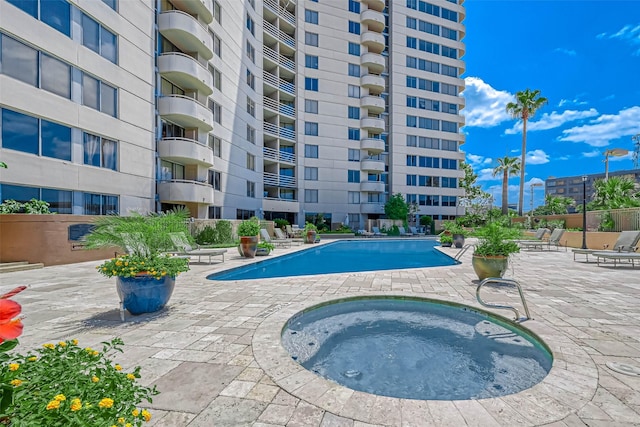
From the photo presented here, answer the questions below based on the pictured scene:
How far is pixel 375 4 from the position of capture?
34188 mm

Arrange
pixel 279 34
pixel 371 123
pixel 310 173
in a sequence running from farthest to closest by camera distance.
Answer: pixel 371 123, pixel 310 173, pixel 279 34

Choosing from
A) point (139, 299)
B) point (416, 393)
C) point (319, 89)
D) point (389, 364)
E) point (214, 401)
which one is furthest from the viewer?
point (319, 89)

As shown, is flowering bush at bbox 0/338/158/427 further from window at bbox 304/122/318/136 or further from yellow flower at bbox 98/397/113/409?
window at bbox 304/122/318/136

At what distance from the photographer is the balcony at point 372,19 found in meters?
33.3

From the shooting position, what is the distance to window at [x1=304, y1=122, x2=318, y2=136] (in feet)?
106

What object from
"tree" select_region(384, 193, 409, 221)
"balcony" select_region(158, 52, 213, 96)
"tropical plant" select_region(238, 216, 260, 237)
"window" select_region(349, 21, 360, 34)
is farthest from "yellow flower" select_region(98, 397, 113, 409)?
"window" select_region(349, 21, 360, 34)

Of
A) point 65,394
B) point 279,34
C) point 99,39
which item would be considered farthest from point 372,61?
point 65,394

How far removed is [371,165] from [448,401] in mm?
32336

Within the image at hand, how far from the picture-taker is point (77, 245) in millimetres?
10711

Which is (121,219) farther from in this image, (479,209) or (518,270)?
(479,209)

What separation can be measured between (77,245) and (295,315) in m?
10.4

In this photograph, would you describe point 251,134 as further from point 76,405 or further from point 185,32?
point 76,405

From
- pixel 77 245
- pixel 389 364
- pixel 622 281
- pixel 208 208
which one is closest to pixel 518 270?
pixel 622 281

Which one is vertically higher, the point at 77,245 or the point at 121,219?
the point at 121,219
